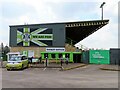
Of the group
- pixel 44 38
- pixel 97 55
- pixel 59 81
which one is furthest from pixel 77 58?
pixel 59 81

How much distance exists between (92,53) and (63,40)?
6.31 metres

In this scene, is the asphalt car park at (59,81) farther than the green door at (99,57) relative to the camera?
No

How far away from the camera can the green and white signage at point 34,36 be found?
54.0m

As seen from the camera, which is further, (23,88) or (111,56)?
(111,56)

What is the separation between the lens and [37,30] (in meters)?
54.4

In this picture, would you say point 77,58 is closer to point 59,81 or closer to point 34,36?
point 34,36

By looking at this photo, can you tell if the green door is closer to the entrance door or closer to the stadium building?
the stadium building

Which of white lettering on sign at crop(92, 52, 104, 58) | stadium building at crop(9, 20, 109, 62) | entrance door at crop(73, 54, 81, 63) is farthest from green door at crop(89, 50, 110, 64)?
entrance door at crop(73, 54, 81, 63)

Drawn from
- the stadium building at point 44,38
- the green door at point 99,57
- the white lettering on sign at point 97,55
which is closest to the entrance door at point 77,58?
the stadium building at point 44,38

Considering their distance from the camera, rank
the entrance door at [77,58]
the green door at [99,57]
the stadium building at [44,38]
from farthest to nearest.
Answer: the entrance door at [77,58] < the stadium building at [44,38] < the green door at [99,57]

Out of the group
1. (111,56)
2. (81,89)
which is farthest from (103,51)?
(81,89)

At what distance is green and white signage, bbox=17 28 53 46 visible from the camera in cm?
5403

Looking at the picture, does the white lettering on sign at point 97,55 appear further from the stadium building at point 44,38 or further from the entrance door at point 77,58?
the entrance door at point 77,58

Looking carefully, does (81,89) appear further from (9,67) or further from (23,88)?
(9,67)
